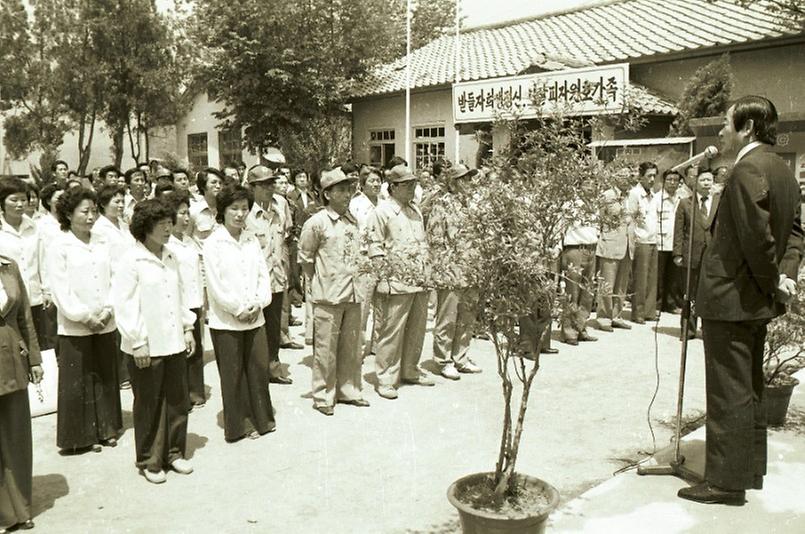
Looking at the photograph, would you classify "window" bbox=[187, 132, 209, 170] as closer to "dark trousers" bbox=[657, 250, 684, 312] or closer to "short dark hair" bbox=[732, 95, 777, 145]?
"dark trousers" bbox=[657, 250, 684, 312]

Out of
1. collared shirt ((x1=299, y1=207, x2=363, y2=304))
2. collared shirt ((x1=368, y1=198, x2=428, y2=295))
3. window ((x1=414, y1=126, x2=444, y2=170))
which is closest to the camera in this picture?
collared shirt ((x1=299, y1=207, x2=363, y2=304))

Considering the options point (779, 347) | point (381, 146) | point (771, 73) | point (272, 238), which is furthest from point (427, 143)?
point (779, 347)

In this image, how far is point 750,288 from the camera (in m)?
4.04

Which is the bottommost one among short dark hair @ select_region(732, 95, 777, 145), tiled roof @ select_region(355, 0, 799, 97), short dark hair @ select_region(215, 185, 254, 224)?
short dark hair @ select_region(215, 185, 254, 224)

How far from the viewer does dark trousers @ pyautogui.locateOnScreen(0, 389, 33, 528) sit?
4016 mm

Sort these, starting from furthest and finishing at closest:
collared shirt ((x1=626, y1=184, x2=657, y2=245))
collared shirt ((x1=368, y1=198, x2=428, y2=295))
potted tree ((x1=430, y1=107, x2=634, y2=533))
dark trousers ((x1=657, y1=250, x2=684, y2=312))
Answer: dark trousers ((x1=657, y1=250, x2=684, y2=312))
collared shirt ((x1=626, y1=184, x2=657, y2=245))
collared shirt ((x1=368, y1=198, x2=428, y2=295))
potted tree ((x1=430, y1=107, x2=634, y2=533))

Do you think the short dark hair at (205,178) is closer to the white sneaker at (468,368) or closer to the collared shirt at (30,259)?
the collared shirt at (30,259)

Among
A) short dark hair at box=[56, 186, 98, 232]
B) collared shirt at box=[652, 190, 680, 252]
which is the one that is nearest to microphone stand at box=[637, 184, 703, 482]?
short dark hair at box=[56, 186, 98, 232]

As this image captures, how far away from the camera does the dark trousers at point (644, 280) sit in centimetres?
973

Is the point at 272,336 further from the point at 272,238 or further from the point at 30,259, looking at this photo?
the point at 30,259

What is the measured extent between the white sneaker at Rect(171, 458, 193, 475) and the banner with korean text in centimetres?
295

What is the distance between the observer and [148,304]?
4812 millimetres

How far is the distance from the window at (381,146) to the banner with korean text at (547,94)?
5634mm

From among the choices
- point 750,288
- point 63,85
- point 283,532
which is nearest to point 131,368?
point 283,532
